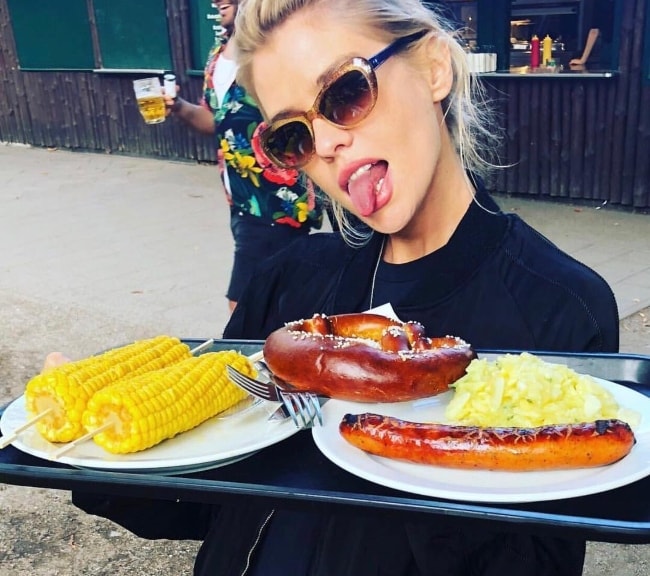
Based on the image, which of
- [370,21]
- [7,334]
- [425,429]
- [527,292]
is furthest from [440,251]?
[7,334]

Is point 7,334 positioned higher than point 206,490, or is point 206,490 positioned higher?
point 206,490

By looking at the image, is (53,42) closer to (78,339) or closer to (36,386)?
(78,339)

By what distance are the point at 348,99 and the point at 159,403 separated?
2.57 ft

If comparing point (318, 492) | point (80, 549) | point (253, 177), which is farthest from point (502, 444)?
point (253, 177)

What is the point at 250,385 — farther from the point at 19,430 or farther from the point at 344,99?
the point at 344,99

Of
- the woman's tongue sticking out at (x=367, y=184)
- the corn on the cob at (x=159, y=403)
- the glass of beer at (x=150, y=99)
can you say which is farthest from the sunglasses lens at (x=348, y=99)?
the glass of beer at (x=150, y=99)

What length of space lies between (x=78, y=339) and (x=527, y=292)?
4.92 metres

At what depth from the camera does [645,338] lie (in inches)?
216

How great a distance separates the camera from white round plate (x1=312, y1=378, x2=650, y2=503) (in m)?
1.24

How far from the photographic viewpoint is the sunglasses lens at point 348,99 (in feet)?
5.94

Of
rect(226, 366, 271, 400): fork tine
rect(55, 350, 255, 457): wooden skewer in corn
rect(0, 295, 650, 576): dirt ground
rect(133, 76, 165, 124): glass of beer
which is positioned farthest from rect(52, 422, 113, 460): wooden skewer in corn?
rect(133, 76, 165, 124): glass of beer

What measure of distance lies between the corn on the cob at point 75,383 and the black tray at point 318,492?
9 cm

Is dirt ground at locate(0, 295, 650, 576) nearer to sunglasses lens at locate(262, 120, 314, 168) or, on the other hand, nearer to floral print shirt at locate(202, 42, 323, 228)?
floral print shirt at locate(202, 42, 323, 228)

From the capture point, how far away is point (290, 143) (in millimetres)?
1991
